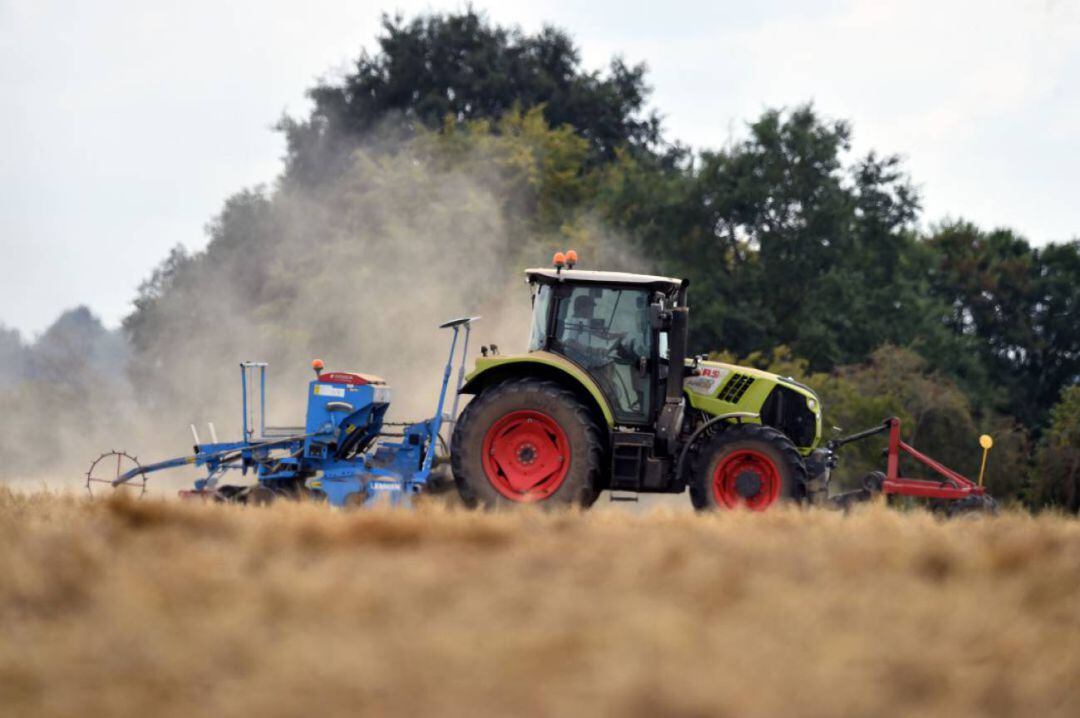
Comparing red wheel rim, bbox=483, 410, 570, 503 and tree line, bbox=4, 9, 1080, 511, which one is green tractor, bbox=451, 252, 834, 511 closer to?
red wheel rim, bbox=483, 410, 570, 503

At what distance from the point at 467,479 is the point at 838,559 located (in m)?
5.49

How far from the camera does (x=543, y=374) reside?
13219 millimetres

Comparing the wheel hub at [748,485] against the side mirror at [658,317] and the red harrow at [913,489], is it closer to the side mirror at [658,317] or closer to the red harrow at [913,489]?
the side mirror at [658,317]

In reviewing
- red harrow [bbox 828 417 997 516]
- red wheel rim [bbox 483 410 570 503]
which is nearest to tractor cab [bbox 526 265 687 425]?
red wheel rim [bbox 483 410 570 503]

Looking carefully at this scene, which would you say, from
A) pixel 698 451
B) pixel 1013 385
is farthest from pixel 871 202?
pixel 698 451

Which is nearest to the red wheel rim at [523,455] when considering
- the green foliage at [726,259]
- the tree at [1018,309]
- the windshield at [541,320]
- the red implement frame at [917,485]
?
the windshield at [541,320]

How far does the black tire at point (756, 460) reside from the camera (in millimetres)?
12695

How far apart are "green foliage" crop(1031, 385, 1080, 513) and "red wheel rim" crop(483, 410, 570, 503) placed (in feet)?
64.2

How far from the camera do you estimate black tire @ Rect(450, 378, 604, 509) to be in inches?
497

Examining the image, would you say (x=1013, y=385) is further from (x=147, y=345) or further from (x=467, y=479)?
(x=467, y=479)

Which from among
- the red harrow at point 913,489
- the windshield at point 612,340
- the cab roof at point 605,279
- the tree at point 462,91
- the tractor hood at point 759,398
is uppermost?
the tree at point 462,91

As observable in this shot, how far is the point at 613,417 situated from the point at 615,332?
0.74m

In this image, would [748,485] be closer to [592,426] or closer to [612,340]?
[592,426]

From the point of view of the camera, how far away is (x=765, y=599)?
267 inches
